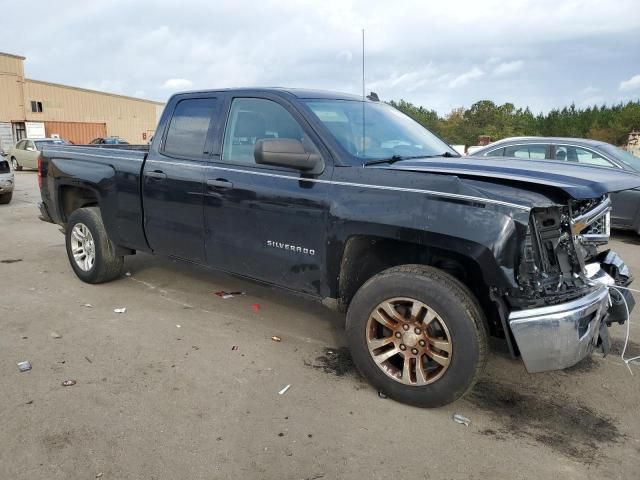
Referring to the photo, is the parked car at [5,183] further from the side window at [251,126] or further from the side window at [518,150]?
the side window at [518,150]

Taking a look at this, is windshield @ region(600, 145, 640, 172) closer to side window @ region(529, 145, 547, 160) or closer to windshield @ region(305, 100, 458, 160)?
side window @ region(529, 145, 547, 160)

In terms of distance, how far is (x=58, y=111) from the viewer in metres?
41.2

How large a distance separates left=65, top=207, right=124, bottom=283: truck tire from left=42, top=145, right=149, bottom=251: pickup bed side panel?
17 cm

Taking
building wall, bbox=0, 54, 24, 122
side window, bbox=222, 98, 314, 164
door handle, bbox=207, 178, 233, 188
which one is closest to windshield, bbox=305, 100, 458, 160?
side window, bbox=222, 98, 314, 164

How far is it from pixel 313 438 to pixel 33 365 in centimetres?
218

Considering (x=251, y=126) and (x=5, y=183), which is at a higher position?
(x=251, y=126)

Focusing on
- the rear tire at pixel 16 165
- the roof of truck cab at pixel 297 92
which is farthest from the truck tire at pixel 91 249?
the rear tire at pixel 16 165

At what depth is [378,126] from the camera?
13.6 feet

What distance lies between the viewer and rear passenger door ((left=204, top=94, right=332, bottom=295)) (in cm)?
355

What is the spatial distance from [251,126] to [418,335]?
207cm

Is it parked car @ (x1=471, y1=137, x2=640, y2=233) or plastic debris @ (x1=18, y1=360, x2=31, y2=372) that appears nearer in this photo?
plastic debris @ (x1=18, y1=360, x2=31, y2=372)

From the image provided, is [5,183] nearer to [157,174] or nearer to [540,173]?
[157,174]

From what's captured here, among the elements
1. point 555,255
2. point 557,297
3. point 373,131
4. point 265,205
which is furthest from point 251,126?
point 557,297

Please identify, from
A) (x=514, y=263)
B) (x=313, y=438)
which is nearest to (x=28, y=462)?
(x=313, y=438)
